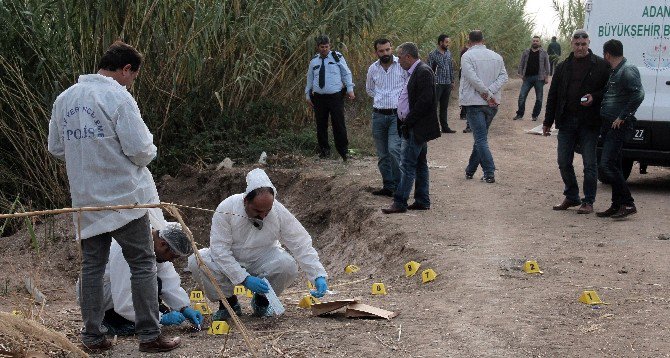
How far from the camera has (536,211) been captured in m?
10.5

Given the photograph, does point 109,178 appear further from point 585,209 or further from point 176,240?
point 585,209

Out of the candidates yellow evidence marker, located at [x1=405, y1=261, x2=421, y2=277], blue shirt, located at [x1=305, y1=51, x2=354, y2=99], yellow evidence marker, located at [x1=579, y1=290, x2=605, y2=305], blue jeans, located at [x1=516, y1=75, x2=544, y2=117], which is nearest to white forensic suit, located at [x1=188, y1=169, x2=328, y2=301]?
yellow evidence marker, located at [x1=405, y1=261, x2=421, y2=277]

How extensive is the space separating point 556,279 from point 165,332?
9.56ft

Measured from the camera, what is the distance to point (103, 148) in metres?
5.55

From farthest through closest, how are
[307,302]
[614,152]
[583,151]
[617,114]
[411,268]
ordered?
[583,151] → [614,152] → [617,114] → [411,268] → [307,302]

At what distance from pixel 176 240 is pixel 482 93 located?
6348mm

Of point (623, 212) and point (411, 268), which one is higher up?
point (623, 212)

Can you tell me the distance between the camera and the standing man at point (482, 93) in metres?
11.7

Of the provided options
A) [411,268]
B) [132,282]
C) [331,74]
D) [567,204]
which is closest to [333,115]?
[331,74]

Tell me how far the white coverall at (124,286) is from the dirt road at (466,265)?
7.4 inches

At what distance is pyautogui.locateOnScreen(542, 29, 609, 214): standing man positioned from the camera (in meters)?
9.84

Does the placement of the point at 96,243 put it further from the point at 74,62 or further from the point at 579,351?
the point at 74,62

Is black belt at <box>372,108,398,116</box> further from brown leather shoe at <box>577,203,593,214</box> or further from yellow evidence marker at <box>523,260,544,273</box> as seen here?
yellow evidence marker at <box>523,260,544,273</box>

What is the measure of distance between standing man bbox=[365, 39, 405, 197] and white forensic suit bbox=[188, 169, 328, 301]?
13.4 feet
